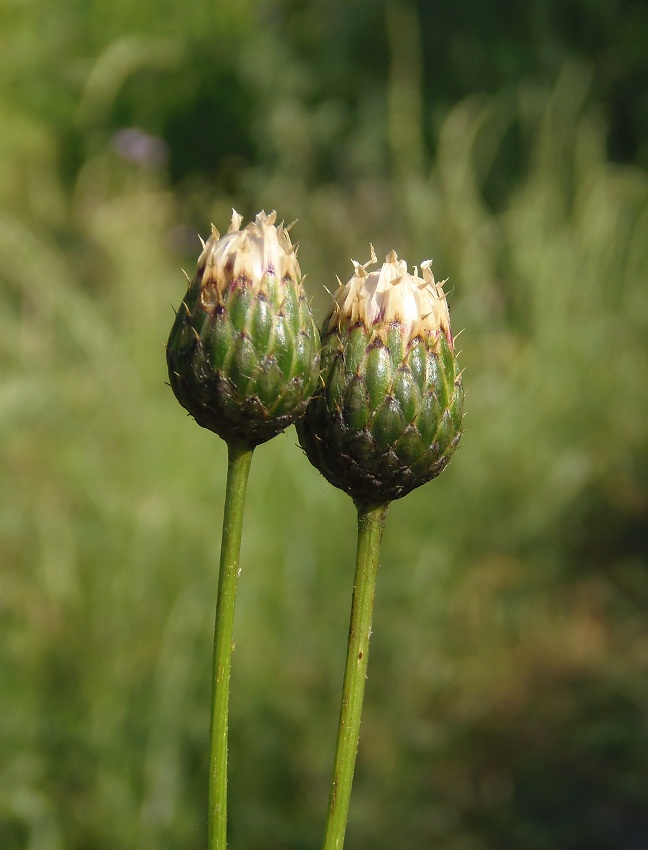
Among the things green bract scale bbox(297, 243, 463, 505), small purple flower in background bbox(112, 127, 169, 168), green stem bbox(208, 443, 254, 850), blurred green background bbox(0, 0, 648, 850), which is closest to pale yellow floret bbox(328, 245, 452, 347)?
green bract scale bbox(297, 243, 463, 505)

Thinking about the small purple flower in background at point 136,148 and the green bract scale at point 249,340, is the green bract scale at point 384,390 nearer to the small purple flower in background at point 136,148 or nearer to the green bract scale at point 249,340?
the green bract scale at point 249,340

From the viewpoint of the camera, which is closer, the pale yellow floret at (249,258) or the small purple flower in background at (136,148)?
the pale yellow floret at (249,258)

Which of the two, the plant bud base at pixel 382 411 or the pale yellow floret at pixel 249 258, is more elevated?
the pale yellow floret at pixel 249 258

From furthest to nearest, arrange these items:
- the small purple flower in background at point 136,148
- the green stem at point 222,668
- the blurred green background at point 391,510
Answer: the small purple flower in background at point 136,148 < the blurred green background at point 391,510 < the green stem at point 222,668

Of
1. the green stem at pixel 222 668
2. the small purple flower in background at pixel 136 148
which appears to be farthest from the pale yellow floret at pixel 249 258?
the small purple flower in background at pixel 136 148

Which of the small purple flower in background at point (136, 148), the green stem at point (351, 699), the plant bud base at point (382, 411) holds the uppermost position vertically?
the small purple flower in background at point (136, 148)

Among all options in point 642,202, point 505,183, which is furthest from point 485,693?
point 505,183

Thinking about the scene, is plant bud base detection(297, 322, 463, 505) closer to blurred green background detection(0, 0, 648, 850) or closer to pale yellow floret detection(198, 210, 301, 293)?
pale yellow floret detection(198, 210, 301, 293)

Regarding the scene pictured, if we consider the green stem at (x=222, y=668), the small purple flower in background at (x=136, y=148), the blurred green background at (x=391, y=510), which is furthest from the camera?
the small purple flower in background at (x=136, y=148)
